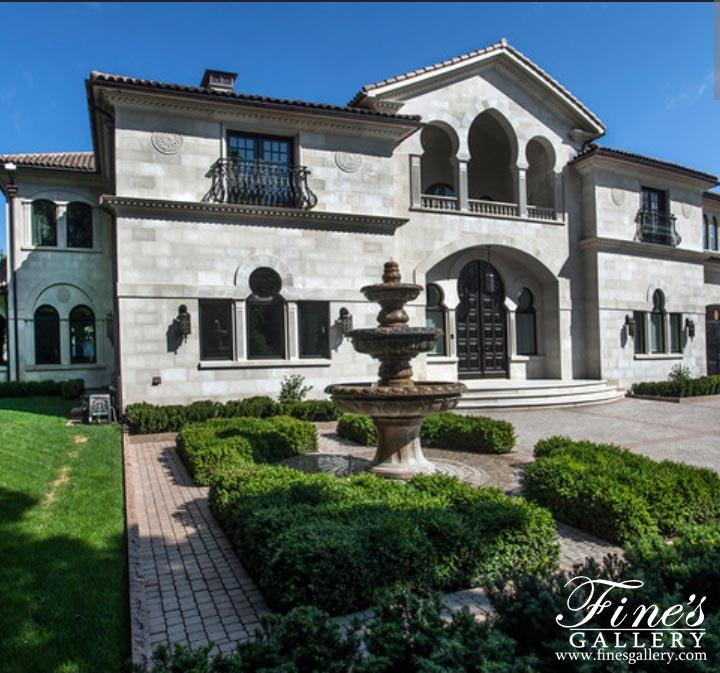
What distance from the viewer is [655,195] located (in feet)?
82.3

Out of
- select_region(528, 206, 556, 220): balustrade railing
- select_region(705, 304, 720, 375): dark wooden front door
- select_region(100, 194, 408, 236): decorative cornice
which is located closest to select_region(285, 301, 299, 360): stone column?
select_region(100, 194, 408, 236): decorative cornice

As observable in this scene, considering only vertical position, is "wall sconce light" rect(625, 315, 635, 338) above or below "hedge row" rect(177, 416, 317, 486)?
above

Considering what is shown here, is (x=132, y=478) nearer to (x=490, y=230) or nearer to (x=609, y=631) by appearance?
(x=609, y=631)

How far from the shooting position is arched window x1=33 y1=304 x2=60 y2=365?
23578 millimetres

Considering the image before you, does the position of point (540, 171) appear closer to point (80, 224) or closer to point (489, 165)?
point (489, 165)

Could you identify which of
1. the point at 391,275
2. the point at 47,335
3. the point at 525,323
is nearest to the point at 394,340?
the point at 391,275

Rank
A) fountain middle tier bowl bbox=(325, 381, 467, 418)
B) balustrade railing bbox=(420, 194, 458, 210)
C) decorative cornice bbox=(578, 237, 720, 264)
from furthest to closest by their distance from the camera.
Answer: decorative cornice bbox=(578, 237, 720, 264), balustrade railing bbox=(420, 194, 458, 210), fountain middle tier bowl bbox=(325, 381, 467, 418)

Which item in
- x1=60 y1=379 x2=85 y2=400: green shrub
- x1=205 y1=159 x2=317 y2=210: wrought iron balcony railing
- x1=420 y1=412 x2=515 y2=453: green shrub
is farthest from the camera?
x1=60 y1=379 x2=85 y2=400: green shrub

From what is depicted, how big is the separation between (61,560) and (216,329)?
11078mm

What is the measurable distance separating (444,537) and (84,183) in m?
24.7

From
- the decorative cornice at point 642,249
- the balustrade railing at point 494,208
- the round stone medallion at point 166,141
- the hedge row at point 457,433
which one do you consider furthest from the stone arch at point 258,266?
the decorative cornice at point 642,249

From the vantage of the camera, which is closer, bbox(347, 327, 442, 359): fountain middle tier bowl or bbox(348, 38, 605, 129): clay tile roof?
bbox(347, 327, 442, 359): fountain middle tier bowl

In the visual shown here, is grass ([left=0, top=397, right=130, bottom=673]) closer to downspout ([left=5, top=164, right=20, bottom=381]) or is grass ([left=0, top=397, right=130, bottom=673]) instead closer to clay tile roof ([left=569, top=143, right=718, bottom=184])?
downspout ([left=5, top=164, right=20, bottom=381])

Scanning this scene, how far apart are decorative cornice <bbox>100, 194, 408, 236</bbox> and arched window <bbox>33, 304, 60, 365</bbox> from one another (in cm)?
Result: 999
